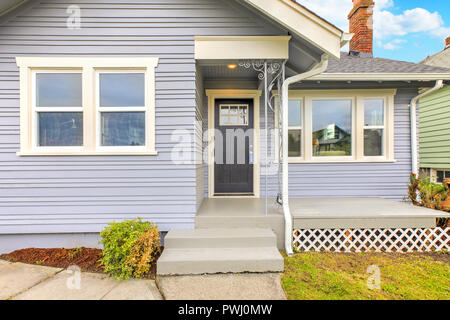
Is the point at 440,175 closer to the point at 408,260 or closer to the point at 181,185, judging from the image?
the point at 408,260

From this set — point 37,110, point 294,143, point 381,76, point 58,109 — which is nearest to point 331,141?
point 294,143

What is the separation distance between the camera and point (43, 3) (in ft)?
11.0

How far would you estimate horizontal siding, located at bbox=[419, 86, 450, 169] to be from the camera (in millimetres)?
6355

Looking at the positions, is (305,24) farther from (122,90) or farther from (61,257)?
(61,257)

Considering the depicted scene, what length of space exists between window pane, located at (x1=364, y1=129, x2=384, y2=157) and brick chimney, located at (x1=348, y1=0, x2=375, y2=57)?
2572mm

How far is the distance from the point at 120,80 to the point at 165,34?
99cm

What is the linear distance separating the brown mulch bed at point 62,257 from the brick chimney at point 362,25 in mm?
7200

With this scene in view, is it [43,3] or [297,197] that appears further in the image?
[297,197]

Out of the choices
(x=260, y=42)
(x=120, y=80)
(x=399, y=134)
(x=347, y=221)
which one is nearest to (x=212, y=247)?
(x=347, y=221)

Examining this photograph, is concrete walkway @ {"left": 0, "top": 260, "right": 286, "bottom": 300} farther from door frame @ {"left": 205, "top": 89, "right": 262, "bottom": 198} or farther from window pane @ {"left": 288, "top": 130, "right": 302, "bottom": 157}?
window pane @ {"left": 288, "top": 130, "right": 302, "bottom": 157}

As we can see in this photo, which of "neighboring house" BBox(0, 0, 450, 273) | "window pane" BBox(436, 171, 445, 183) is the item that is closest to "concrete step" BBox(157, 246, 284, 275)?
"neighboring house" BBox(0, 0, 450, 273)

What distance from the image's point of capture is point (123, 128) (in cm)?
351

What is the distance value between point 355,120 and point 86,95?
5.21 m

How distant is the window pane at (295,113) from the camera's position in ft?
16.5
